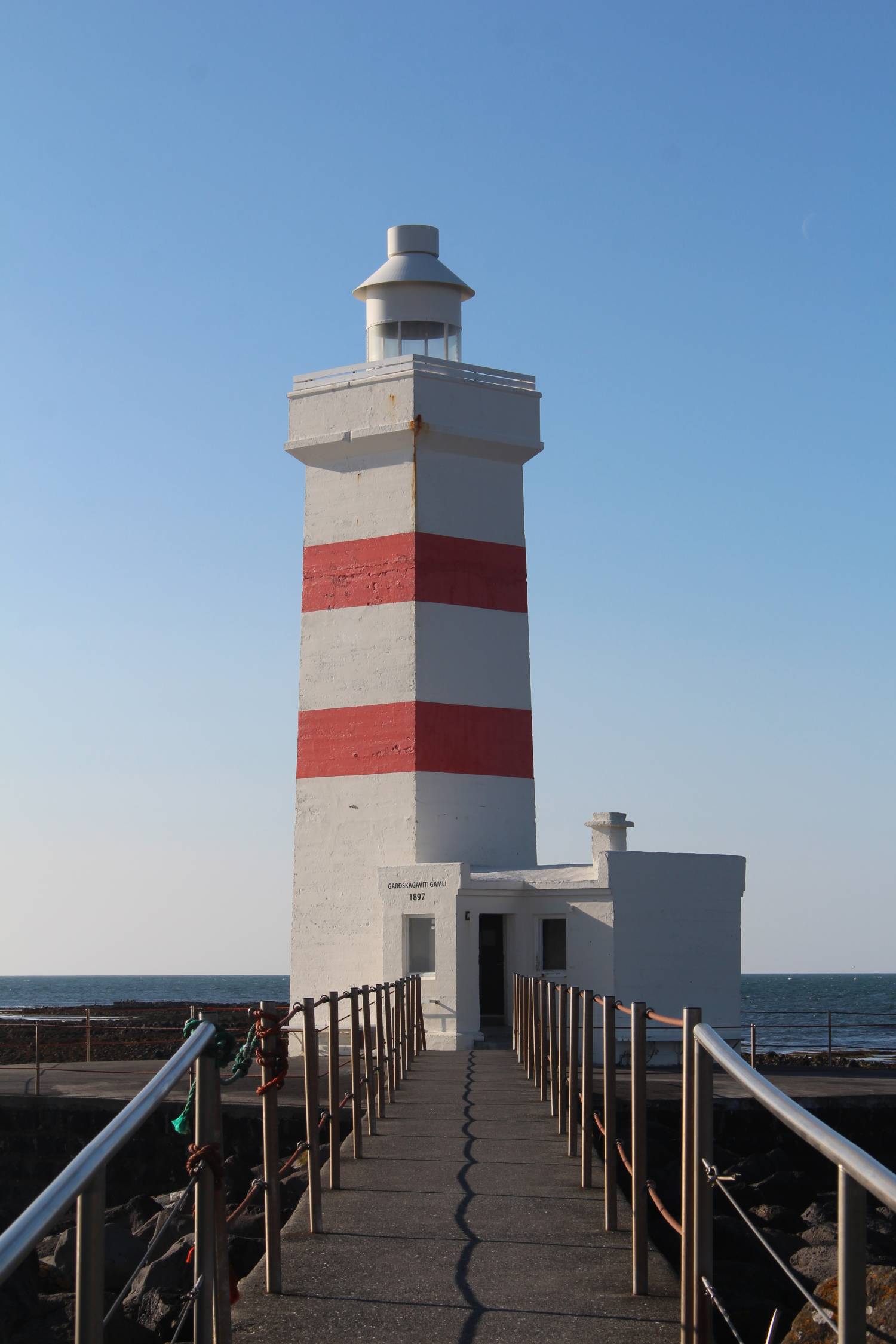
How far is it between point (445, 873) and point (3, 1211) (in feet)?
20.9

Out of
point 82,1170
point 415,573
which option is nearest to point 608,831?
point 415,573

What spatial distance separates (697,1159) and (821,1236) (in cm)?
561

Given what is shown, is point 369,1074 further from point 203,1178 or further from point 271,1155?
point 203,1178

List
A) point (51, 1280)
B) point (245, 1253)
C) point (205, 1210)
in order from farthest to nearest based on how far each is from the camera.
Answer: point (51, 1280) → point (245, 1253) → point (205, 1210)

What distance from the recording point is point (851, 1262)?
2.46 meters

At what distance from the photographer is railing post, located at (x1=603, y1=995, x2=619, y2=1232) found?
6730 millimetres

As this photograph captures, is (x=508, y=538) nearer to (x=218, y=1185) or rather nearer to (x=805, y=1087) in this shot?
(x=805, y=1087)

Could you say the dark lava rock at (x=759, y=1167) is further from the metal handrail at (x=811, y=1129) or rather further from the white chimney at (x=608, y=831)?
the metal handrail at (x=811, y=1129)

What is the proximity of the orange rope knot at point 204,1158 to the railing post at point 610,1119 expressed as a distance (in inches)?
117

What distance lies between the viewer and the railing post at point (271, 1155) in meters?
5.55

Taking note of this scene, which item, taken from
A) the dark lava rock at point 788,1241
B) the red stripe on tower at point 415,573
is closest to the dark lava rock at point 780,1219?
the dark lava rock at point 788,1241

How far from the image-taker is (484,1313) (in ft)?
17.3

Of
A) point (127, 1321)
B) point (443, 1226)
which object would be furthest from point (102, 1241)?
point (127, 1321)

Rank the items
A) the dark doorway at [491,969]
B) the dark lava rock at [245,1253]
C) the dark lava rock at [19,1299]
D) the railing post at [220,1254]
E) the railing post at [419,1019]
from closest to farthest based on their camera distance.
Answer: the railing post at [220,1254]
the dark lava rock at [19,1299]
the dark lava rock at [245,1253]
the railing post at [419,1019]
the dark doorway at [491,969]
